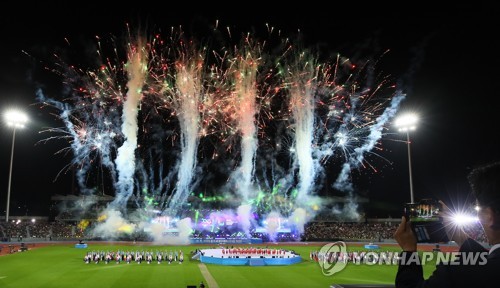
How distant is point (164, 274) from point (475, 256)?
26.7m

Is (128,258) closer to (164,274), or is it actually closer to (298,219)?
(164,274)

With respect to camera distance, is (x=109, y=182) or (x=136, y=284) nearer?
(x=136, y=284)

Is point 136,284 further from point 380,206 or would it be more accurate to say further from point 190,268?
point 380,206

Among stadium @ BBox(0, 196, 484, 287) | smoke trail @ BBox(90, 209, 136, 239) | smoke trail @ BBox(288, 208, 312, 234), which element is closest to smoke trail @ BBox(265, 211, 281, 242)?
stadium @ BBox(0, 196, 484, 287)

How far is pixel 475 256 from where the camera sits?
9.12 ft

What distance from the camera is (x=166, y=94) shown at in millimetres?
39750

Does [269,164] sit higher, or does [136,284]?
[269,164]

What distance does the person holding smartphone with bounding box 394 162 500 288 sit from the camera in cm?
248

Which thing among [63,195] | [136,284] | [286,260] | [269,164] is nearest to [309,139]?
[286,260]

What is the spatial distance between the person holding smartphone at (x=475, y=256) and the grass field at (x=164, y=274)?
2134 cm

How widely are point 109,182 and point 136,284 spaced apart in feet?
188

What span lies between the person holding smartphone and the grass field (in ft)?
70.0

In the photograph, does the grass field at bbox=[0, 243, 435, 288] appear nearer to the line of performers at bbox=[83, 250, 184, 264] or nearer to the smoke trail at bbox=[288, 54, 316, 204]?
the line of performers at bbox=[83, 250, 184, 264]

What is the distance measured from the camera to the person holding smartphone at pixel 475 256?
248 cm
